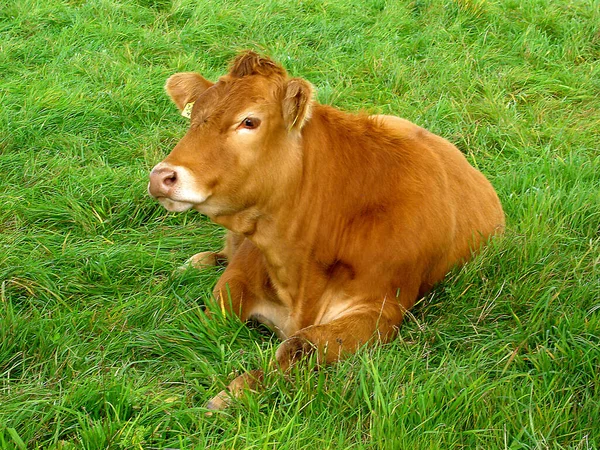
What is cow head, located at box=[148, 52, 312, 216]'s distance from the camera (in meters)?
3.58

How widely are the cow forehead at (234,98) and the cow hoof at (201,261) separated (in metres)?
1.17

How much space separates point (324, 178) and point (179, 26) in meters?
4.18

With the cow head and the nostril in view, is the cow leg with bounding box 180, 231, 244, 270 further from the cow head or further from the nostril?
the nostril

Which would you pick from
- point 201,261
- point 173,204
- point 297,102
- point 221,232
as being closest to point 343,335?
point 173,204

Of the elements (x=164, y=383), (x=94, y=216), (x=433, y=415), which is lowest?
(x=94, y=216)

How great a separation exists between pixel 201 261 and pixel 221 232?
453 millimetres

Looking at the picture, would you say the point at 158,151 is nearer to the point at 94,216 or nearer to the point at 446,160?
the point at 94,216

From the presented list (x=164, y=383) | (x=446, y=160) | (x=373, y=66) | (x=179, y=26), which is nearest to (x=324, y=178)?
(x=446, y=160)

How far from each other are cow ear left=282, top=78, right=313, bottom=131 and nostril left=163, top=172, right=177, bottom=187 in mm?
593

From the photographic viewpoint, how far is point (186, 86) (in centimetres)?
419

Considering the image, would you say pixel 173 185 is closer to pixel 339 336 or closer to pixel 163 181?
pixel 163 181

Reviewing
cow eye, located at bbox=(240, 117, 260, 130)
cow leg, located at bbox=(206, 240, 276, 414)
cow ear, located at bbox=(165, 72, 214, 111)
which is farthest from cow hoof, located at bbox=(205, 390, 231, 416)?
cow ear, located at bbox=(165, 72, 214, 111)

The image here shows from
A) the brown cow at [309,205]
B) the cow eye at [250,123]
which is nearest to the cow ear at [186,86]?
the brown cow at [309,205]

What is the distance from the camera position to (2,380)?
3.43 meters
